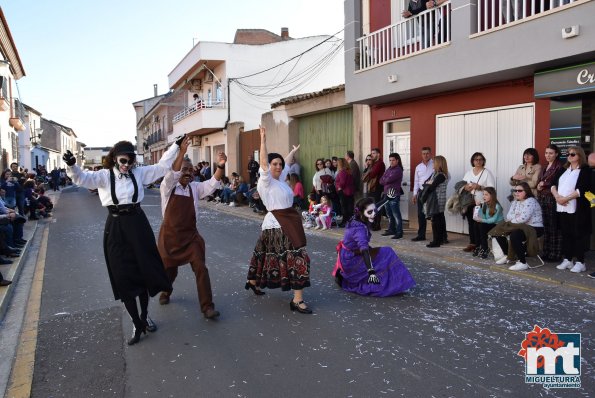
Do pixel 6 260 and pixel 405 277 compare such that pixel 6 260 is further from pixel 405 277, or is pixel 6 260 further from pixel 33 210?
pixel 33 210

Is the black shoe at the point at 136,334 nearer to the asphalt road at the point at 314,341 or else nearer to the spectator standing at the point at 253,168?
the asphalt road at the point at 314,341

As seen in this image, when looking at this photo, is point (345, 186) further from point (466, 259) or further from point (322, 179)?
point (466, 259)

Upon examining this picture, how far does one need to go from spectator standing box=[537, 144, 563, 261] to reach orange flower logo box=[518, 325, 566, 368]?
334cm

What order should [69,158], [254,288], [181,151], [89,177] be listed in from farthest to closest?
[254,288] → [181,151] → [89,177] → [69,158]

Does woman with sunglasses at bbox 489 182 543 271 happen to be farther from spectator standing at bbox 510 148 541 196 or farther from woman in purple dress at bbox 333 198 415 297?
woman in purple dress at bbox 333 198 415 297

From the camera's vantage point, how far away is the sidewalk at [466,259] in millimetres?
6793

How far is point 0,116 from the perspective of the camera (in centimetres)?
2372

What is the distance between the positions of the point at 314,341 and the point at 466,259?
4518 millimetres

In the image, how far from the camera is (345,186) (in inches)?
504

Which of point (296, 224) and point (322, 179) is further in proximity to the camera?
point (322, 179)

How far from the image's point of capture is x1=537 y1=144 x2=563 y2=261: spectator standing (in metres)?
7.80

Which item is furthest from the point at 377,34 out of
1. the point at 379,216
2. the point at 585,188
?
the point at 585,188

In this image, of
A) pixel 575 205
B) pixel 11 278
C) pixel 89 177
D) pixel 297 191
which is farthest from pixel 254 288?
pixel 297 191

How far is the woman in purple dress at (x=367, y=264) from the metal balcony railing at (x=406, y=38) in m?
5.43
